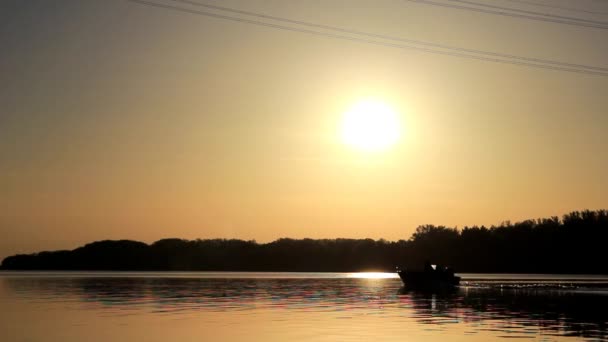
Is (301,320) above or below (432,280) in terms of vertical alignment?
below

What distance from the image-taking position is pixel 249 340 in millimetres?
53594

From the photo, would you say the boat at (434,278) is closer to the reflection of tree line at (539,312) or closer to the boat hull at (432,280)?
the boat hull at (432,280)

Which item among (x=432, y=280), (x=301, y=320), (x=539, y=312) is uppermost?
(x=432, y=280)

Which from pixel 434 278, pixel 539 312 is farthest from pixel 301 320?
pixel 434 278

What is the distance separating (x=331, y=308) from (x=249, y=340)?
32422mm

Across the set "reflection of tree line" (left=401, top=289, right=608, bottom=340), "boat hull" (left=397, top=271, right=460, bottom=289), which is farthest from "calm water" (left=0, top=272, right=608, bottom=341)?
"boat hull" (left=397, top=271, right=460, bottom=289)

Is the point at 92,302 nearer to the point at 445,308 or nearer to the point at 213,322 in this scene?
the point at 213,322

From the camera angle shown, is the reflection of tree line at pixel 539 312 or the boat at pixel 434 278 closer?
the reflection of tree line at pixel 539 312

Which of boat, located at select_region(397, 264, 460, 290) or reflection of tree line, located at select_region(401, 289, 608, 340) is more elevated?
boat, located at select_region(397, 264, 460, 290)

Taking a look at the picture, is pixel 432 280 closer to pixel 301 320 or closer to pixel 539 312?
pixel 539 312

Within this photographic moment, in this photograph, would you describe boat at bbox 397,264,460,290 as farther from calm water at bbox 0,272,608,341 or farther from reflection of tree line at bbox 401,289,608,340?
calm water at bbox 0,272,608,341

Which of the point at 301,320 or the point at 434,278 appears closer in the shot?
the point at 301,320

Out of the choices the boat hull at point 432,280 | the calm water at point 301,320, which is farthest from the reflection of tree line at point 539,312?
the boat hull at point 432,280

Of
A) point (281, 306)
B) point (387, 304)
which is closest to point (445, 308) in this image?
point (387, 304)
